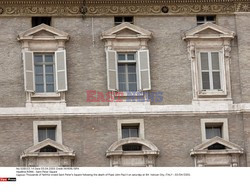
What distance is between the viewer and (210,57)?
48.0 meters

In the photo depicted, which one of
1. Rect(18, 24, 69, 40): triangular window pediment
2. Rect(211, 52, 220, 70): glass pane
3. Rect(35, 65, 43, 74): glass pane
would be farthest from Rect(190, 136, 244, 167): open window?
Rect(18, 24, 69, 40): triangular window pediment

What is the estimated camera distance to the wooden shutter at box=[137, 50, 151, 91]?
47.3 meters

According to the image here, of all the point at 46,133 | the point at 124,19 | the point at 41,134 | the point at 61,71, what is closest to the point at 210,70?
the point at 124,19

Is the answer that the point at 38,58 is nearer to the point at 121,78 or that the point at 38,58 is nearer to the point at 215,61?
the point at 121,78

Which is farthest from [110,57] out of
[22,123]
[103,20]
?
[22,123]

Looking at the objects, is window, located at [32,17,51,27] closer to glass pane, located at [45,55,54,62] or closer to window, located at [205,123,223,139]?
glass pane, located at [45,55,54,62]

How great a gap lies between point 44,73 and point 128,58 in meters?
3.89

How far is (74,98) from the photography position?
47.1 meters

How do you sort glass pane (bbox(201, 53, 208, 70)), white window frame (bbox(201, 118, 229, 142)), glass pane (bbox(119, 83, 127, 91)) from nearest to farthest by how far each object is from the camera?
white window frame (bbox(201, 118, 229, 142)) < glass pane (bbox(119, 83, 127, 91)) < glass pane (bbox(201, 53, 208, 70))

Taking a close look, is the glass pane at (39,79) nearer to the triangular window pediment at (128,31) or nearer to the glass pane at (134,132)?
the triangular window pediment at (128,31)

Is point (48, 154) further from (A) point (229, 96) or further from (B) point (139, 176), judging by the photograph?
(B) point (139, 176)

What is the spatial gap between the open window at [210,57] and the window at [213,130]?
1358 millimetres

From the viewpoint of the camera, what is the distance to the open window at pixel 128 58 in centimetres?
4734

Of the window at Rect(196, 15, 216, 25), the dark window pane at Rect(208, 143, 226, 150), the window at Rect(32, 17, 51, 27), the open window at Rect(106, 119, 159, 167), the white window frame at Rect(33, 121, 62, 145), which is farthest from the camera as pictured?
the window at Rect(196, 15, 216, 25)
